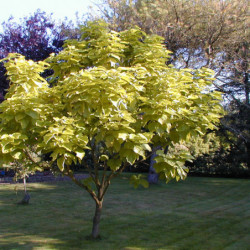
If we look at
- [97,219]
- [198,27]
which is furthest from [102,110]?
[198,27]

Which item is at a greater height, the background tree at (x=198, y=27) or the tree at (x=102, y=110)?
the background tree at (x=198, y=27)

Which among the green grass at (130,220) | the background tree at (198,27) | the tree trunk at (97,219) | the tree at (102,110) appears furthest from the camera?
the background tree at (198,27)

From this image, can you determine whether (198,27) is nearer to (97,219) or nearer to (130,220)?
(130,220)

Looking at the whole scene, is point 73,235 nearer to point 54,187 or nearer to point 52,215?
point 52,215

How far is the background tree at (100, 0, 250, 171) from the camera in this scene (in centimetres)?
1500

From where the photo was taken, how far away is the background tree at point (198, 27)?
49.2ft

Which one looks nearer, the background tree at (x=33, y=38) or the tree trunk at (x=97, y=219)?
the tree trunk at (x=97, y=219)

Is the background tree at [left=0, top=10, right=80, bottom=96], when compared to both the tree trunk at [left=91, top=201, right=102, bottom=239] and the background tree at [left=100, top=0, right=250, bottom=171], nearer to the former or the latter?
the background tree at [left=100, top=0, right=250, bottom=171]

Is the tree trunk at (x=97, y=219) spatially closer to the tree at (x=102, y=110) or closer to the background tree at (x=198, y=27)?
the tree at (x=102, y=110)

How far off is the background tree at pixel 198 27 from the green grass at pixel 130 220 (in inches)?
218

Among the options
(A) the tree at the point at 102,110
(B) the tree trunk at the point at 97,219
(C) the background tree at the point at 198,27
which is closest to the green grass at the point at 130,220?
(B) the tree trunk at the point at 97,219

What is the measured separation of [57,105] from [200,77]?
9.68ft

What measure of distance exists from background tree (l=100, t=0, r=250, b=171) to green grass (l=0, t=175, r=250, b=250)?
5532 mm

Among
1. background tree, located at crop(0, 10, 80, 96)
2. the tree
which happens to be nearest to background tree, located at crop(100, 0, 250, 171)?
background tree, located at crop(0, 10, 80, 96)
